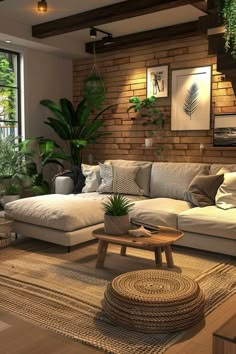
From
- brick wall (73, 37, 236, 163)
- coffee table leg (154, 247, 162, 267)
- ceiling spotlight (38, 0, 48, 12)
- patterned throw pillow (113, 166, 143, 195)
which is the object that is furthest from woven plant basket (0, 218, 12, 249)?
brick wall (73, 37, 236, 163)

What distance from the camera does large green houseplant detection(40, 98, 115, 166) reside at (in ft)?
19.0

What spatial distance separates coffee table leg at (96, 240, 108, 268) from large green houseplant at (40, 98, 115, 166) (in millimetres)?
2626

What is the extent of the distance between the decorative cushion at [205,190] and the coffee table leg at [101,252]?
1291mm

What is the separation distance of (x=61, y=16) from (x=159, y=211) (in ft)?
9.09

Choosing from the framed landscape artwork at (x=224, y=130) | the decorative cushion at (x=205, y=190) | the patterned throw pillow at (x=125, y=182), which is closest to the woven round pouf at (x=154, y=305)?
the decorative cushion at (x=205, y=190)

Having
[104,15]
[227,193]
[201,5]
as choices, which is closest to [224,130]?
[227,193]

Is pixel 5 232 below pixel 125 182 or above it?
below

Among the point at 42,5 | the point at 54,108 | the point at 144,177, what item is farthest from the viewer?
the point at 54,108

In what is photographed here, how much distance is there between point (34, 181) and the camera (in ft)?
17.6

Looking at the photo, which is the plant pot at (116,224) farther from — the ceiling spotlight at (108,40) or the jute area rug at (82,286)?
the ceiling spotlight at (108,40)

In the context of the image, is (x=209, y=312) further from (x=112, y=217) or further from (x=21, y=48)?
(x=21, y=48)

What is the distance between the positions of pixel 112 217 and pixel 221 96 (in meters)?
2.59

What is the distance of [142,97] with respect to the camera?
566 centimetres

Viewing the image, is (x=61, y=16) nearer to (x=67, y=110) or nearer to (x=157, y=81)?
(x=67, y=110)
